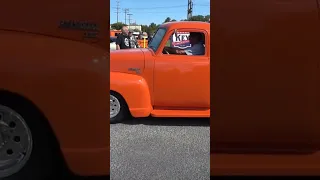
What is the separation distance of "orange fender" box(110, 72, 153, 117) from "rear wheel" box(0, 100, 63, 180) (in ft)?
8.55

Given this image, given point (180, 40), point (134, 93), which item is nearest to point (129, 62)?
point (134, 93)

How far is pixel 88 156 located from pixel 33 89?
558 mm

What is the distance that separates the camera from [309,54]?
2586 mm

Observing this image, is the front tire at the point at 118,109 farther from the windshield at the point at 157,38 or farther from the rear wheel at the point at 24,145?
the rear wheel at the point at 24,145

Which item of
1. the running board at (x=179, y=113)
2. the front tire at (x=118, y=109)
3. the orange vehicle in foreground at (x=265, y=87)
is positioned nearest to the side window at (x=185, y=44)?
the running board at (x=179, y=113)

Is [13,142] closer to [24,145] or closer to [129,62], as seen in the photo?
[24,145]

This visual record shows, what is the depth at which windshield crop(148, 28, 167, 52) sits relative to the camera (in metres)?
5.77

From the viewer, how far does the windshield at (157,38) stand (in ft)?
18.9

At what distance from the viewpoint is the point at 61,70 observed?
2.62m

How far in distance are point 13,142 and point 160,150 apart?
1891 millimetres

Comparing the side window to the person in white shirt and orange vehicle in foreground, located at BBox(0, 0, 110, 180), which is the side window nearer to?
the person in white shirt

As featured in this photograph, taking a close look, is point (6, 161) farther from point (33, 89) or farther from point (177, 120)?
point (177, 120)

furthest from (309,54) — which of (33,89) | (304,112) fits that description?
(33,89)

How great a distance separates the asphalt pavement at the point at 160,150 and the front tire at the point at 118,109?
0.11 m
